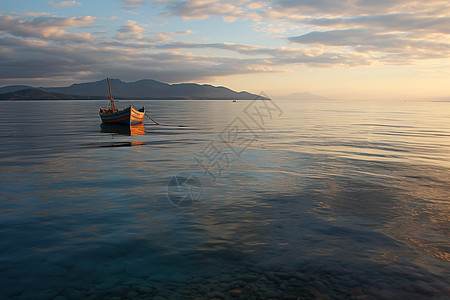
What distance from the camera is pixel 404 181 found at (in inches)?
631

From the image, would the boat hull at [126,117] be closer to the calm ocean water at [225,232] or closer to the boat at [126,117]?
the boat at [126,117]

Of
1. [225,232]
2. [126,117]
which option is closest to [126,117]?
[126,117]

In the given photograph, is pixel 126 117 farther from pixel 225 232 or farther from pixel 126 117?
pixel 225 232

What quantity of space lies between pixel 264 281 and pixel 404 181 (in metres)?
12.1

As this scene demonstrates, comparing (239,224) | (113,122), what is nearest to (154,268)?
(239,224)

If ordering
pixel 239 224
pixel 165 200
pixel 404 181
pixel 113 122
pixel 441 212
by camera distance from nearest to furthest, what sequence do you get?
pixel 239 224 → pixel 441 212 → pixel 165 200 → pixel 404 181 → pixel 113 122

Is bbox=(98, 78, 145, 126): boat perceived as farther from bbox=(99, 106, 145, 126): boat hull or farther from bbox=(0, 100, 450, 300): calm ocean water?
bbox=(0, 100, 450, 300): calm ocean water

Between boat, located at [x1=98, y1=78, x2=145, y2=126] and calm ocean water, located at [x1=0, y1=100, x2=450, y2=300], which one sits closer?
calm ocean water, located at [x1=0, y1=100, x2=450, y2=300]

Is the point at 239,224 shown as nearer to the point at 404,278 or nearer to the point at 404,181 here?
the point at 404,278

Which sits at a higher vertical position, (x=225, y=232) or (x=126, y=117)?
(x=126, y=117)

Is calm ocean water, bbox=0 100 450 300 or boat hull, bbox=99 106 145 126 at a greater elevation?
boat hull, bbox=99 106 145 126

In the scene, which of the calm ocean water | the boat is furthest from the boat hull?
the calm ocean water

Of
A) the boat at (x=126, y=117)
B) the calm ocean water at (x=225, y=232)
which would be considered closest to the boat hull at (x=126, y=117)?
the boat at (x=126, y=117)

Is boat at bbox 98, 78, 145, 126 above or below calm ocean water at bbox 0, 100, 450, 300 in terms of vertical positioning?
above
